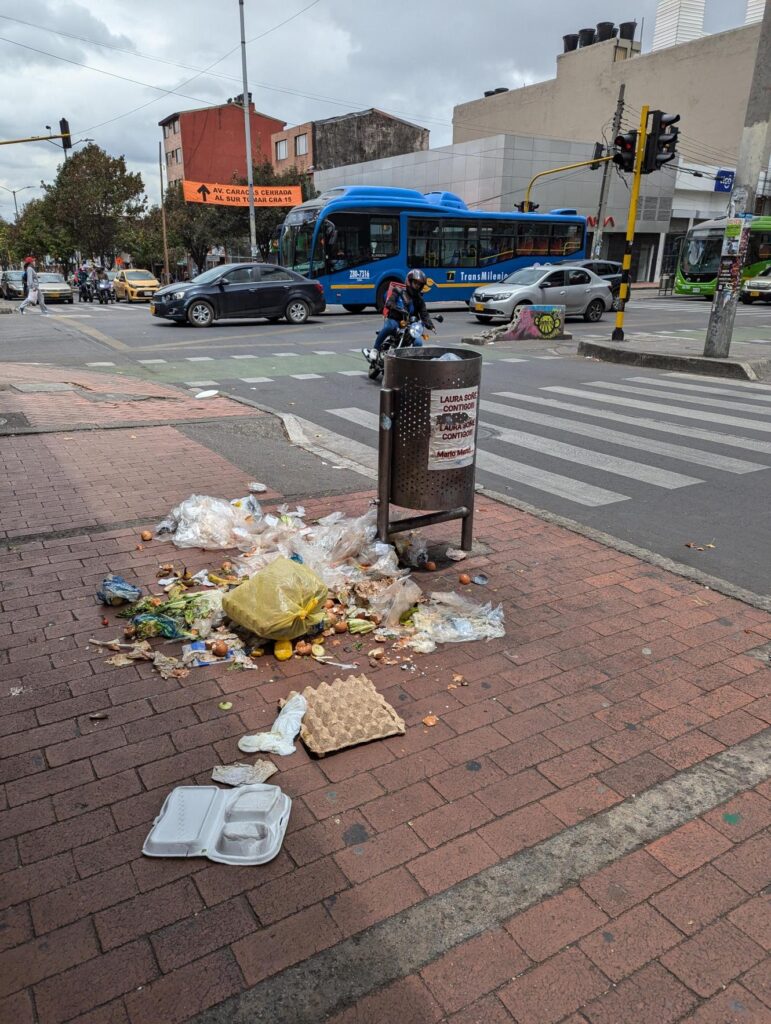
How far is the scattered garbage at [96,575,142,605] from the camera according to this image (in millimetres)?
4117

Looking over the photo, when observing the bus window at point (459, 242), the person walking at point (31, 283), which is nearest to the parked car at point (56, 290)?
the person walking at point (31, 283)

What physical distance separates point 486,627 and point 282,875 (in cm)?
192

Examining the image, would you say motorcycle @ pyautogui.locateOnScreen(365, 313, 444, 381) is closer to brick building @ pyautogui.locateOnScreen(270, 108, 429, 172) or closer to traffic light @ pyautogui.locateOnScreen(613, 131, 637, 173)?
traffic light @ pyautogui.locateOnScreen(613, 131, 637, 173)

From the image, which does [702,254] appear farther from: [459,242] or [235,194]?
[235,194]

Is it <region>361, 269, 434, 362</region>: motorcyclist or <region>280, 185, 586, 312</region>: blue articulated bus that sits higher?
<region>280, 185, 586, 312</region>: blue articulated bus

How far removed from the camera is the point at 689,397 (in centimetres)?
1110

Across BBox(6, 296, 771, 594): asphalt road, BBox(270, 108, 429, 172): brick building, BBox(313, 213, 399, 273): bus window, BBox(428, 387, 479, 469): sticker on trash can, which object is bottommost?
BBox(6, 296, 771, 594): asphalt road

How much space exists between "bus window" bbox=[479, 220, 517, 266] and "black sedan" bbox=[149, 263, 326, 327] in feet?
27.3

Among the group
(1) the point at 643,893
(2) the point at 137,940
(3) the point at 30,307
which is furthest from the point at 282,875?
(3) the point at 30,307

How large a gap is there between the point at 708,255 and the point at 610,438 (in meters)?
29.7

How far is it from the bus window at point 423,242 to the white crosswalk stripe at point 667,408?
14432 mm

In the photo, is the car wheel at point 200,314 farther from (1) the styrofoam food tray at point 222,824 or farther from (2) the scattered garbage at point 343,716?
(1) the styrofoam food tray at point 222,824

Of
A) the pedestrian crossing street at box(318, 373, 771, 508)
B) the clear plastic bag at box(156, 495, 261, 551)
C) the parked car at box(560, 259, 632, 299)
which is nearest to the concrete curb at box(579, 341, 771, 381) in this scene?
the pedestrian crossing street at box(318, 373, 771, 508)

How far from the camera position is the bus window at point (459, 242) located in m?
25.5
